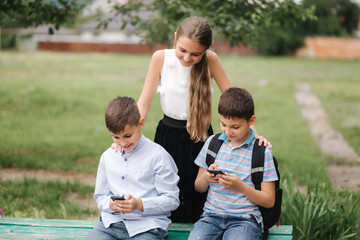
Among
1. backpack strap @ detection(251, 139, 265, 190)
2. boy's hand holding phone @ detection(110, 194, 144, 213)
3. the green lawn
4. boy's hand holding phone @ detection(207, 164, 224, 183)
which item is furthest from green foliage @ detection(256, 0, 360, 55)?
boy's hand holding phone @ detection(110, 194, 144, 213)

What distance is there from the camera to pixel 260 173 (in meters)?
2.59

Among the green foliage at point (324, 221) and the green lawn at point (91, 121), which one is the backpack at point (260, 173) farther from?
the green lawn at point (91, 121)

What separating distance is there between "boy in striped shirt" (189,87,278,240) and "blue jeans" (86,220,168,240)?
7.6 inches

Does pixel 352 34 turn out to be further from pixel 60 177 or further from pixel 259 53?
pixel 60 177

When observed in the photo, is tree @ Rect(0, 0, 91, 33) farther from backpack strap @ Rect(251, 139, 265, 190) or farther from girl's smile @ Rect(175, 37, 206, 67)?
backpack strap @ Rect(251, 139, 265, 190)

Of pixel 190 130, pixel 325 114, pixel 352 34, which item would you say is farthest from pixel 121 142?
pixel 352 34

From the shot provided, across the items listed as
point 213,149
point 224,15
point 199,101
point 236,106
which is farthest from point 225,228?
point 224,15

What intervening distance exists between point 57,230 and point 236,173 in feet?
3.92

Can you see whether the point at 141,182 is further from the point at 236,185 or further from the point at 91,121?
the point at 91,121

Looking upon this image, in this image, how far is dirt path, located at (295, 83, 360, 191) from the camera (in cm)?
554

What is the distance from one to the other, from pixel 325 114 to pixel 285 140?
11.1 feet

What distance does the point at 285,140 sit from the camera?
7.66 m

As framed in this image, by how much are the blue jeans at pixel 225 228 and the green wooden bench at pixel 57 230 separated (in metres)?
0.20

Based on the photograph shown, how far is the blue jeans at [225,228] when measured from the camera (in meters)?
2.52
